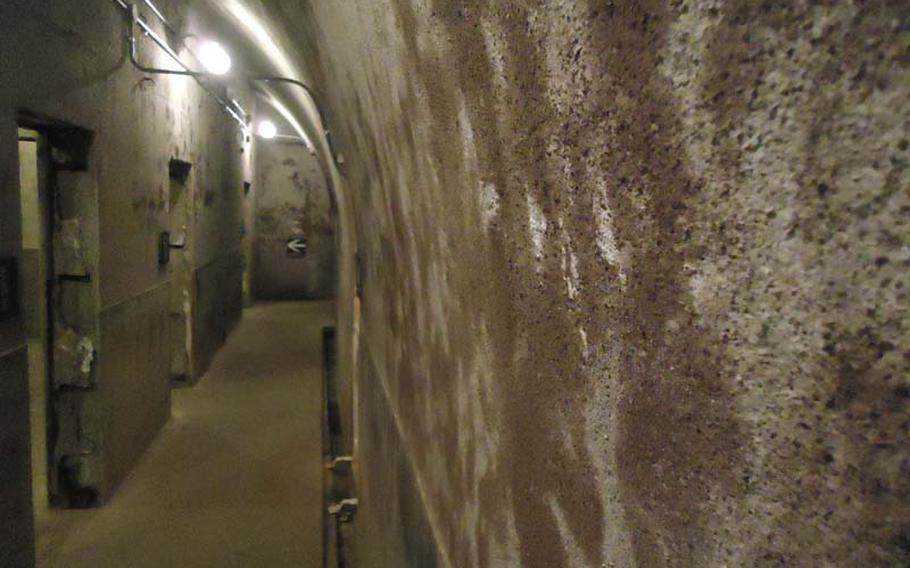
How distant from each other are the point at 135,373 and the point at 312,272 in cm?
901

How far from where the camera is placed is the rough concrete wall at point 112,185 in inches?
120

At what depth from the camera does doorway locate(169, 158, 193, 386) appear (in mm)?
6711

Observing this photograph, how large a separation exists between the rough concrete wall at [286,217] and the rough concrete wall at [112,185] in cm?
714

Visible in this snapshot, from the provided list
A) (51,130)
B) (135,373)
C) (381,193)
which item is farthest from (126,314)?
(381,193)

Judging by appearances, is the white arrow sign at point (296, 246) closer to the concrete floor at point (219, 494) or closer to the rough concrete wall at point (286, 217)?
the rough concrete wall at point (286, 217)

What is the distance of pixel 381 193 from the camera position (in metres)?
2.16

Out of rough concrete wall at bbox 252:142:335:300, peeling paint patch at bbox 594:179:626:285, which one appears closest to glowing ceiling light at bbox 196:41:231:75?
peeling paint patch at bbox 594:179:626:285

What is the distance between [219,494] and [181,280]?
10.4ft

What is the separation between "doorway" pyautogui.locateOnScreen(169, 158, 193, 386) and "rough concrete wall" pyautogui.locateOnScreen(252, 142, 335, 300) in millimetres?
6434

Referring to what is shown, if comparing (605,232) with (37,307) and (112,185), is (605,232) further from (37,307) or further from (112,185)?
(37,307)

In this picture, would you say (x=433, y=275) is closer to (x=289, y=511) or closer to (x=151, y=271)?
(x=289, y=511)

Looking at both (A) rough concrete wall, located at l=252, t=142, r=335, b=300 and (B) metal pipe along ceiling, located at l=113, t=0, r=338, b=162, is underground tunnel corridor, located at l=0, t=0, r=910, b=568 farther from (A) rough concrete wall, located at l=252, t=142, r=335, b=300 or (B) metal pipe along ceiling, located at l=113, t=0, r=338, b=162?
(A) rough concrete wall, located at l=252, t=142, r=335, b=300

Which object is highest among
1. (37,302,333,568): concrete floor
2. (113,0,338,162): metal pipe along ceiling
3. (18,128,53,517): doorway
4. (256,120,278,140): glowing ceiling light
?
(256,120,278,140): glowing ceiling light

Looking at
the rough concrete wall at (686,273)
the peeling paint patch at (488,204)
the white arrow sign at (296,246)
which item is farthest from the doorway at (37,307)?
the white arrow sign at (296,246)
